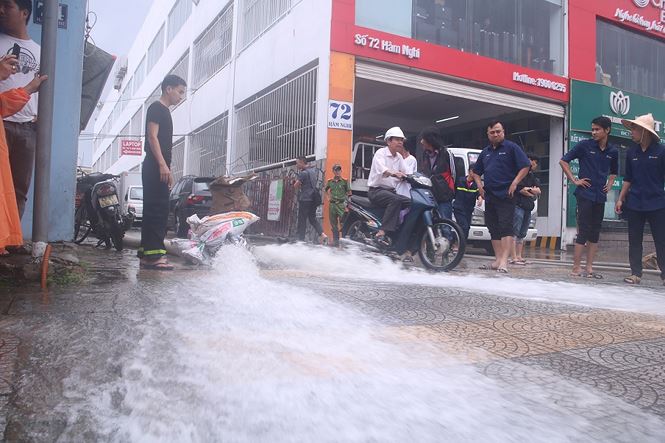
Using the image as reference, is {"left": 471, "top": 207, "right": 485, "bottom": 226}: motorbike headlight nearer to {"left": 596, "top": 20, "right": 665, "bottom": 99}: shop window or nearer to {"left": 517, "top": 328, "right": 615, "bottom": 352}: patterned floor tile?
{"left": 517, "top": 328, "right": 615, "bottom": 352}: patterned floor tile

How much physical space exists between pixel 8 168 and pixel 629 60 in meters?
18.3

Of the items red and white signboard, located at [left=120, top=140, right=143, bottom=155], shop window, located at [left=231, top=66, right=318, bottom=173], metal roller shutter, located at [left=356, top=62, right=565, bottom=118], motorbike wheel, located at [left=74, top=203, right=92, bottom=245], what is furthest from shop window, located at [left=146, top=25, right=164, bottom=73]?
motorbike wheel, located at [left=74, top=203, right=92, bottom=245]

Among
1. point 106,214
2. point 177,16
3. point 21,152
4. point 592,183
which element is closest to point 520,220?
point 592,183

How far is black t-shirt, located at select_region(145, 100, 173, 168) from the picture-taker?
4875 mm

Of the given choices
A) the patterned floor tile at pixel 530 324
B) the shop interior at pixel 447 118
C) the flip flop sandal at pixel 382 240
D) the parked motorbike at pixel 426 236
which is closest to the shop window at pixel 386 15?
the shop interior at pixel 447 118

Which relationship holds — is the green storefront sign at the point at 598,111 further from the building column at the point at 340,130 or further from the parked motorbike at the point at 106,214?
the parked motorbike at the point at 106,214

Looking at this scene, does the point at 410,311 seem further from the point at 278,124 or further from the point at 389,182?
the point at 278,124

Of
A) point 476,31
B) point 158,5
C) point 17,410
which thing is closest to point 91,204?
point 17,410

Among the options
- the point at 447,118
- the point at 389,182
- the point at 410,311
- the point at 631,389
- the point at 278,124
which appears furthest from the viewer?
the point at 447,118

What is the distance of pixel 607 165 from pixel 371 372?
16.3 ft

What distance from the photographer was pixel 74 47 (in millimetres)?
4836

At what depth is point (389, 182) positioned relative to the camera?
622 centimetres

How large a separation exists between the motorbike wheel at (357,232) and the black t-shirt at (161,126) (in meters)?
2.64

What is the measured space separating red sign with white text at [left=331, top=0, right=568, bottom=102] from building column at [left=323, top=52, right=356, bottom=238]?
261 mm
